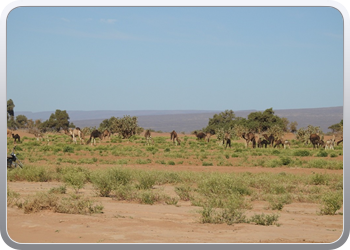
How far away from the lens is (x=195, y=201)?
12.2 meters

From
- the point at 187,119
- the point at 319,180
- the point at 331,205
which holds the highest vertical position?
the point at 187,119

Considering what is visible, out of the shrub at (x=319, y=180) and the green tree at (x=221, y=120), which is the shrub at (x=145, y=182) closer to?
the shrub at (x=319, y=180)

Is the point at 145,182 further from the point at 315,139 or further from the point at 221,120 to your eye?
the point at 221,120

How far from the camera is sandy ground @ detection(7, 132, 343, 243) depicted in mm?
7883

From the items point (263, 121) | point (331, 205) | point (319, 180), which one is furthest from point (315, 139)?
point (331, 205)

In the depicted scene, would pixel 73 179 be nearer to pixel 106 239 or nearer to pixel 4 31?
pixel 106 239

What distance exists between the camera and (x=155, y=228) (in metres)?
8.91

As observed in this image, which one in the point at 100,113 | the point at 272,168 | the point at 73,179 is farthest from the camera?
the point at 100,113

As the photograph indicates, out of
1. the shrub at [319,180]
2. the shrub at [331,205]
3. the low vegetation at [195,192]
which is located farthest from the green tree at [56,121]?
the shrub at [331,205]

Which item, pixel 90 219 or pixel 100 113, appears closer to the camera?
pixel 90 219

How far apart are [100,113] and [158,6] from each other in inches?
5314

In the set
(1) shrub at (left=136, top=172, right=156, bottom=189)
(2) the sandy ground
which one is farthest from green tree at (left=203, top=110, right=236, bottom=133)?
(2) the sandy ground

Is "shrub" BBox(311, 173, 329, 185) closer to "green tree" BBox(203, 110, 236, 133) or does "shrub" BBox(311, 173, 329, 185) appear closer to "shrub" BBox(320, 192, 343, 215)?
"shrub" BBox(320, 192, 343, 215)

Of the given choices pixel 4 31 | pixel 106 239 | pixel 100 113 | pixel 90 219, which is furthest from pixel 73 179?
pixel 100 113
